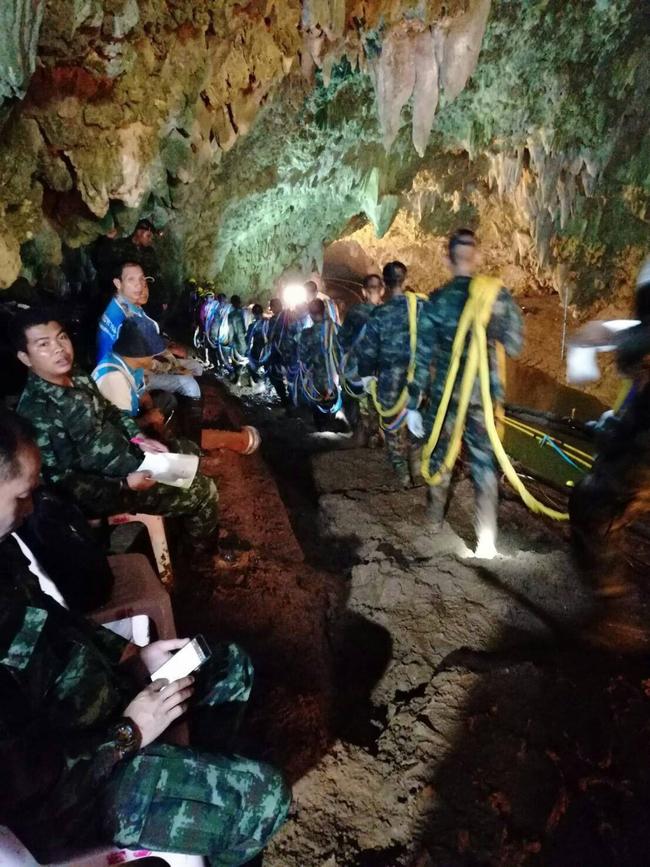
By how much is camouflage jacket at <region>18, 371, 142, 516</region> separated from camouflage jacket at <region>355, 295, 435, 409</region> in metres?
2.03

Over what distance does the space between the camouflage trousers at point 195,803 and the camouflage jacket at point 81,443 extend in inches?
51.4

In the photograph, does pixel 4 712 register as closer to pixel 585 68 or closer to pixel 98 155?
pixel 98 155

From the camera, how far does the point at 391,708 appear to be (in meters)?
2.09

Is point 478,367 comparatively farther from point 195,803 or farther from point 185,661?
point 195,803

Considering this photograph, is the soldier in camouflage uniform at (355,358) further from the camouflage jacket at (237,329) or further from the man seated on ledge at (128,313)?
the camouflage jacket at (237,329)

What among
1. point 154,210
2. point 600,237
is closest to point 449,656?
point 154,210

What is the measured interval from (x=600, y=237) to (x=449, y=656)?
467 inches

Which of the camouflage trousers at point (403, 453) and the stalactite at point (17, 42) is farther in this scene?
the camouflage trousers at point (403, 453)

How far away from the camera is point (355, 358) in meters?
4.37

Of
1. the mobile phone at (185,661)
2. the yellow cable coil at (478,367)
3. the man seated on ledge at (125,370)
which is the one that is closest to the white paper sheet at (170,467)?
the man seated on ledge at (125,370)

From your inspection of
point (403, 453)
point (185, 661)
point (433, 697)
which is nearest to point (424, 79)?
point (403, 453)

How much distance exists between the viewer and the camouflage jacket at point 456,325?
278 cm

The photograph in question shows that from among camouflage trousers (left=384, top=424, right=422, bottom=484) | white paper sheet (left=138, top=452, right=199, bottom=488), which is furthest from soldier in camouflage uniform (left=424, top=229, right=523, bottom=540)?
white paper sheet (left=138, top=452, right=199, bottom=488)

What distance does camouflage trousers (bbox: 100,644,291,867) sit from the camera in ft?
3.95
